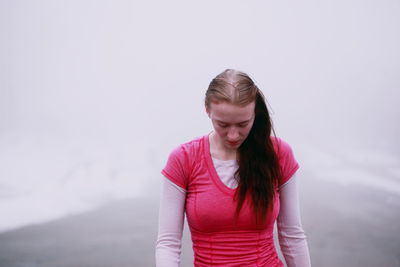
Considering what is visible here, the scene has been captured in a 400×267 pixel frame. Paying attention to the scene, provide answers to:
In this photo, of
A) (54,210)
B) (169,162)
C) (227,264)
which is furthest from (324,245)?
(54,210)

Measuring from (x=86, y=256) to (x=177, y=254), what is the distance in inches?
52.2

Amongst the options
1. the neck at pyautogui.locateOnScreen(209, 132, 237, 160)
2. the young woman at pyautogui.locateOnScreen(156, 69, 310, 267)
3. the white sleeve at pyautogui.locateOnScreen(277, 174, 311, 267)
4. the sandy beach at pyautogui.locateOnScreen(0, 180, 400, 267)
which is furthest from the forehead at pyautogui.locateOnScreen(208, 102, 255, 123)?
the sandy beach at pyautogui.locateOnScreen(0, 180, 400, 267)

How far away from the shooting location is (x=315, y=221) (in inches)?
87.7

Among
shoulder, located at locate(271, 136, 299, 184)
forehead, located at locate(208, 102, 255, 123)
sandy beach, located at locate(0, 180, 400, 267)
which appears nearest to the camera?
forehead, located at locate(208, 102, 255, 123)

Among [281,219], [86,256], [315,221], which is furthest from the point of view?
[315,221]

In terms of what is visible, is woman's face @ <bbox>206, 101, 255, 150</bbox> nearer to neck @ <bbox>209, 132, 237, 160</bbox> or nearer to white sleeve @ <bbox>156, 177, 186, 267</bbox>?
neck @ <bbox>209, 132, 237, 160</bbox>

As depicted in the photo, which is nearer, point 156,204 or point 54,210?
point 54,210

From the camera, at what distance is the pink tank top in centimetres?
73

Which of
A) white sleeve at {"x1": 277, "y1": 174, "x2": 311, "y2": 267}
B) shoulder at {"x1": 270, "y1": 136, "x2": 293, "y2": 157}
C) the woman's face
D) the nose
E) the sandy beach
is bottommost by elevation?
the sandy beach

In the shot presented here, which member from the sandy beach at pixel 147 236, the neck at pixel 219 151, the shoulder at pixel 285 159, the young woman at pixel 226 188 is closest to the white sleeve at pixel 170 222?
the young woman at pixel 226 188

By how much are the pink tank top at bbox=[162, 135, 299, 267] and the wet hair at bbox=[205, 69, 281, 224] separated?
24 mm

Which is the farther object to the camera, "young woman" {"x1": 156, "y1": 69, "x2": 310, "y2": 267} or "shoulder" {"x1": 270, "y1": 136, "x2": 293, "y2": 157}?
"shoulder" {"x1": 270, "y1": 136, "x2": 293, "y2": 157}

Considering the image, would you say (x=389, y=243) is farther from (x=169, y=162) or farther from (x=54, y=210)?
(x=54, y=210)

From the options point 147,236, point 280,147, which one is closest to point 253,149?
point 280,147
